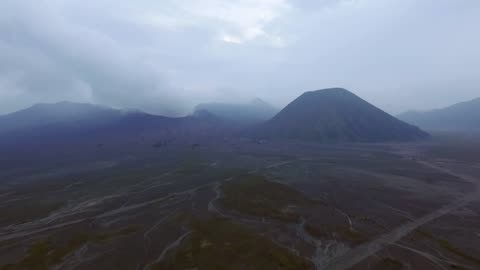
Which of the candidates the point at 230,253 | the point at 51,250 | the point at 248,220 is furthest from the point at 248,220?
the point at 51,250

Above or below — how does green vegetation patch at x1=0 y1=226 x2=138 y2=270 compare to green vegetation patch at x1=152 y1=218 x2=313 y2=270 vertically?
below

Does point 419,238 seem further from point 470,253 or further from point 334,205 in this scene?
point 334,205

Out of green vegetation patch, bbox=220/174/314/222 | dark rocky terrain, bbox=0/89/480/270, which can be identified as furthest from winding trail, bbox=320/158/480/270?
green vegetation patch, bbox=220/174/314/222

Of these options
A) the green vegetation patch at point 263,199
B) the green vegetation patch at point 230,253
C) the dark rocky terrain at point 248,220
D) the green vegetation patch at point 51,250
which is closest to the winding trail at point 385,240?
the dark rocky terrain at point 248,220

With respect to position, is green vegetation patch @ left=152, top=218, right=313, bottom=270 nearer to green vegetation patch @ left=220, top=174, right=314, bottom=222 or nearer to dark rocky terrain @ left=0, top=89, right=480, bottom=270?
dark rocky terrain @ left=0, top=89, right=480, bottom=270

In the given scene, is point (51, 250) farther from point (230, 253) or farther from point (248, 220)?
point (248, 220)

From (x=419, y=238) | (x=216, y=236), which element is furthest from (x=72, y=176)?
(x=419, y=238)

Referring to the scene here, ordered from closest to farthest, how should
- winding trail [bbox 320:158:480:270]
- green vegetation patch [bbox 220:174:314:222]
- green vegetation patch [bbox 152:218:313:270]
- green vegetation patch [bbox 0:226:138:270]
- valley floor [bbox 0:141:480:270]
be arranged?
1. green vegetation patch [bbox 152:218:313:270]
2. winding trail [bbox 320:158:480:270]
3. valley floor [bbox 0:141:480:270]
4. green vegetation patch [bbox 0:226:138:270]
5. green vegetation patch [bbox 220:174:314:222]
